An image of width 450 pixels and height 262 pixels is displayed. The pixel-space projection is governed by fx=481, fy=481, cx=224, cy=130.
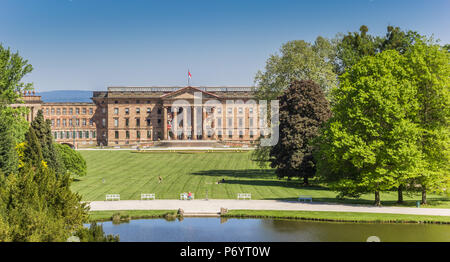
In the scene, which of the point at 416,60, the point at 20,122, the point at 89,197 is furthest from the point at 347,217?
the point at 20,122

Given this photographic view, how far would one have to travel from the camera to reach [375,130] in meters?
36.1

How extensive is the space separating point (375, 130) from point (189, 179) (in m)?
26.4

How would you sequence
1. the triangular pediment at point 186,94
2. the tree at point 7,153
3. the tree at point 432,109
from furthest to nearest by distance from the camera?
the triangular pediment at point 186,94 < the tree at point 7,153 < the tree at point 432,109

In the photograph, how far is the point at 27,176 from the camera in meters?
20.3

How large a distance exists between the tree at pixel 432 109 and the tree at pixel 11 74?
1503 inches

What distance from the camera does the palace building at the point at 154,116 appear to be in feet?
393

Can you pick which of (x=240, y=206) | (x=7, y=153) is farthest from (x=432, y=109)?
(x=7, y=153)

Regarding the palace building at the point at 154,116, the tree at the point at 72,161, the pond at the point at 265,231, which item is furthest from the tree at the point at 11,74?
the palace building at the point at 154,116

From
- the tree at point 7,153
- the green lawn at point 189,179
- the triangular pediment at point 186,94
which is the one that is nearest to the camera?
the tree at point 7,153

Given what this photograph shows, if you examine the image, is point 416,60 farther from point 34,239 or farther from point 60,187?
point 34,239

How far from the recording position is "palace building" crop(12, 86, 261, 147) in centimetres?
11969

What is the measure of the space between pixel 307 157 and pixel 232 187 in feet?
26.9

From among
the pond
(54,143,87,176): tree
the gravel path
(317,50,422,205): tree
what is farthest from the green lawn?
the pond

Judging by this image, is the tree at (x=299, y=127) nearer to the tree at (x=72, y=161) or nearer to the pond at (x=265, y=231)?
the pond at (x=265, y=231)
